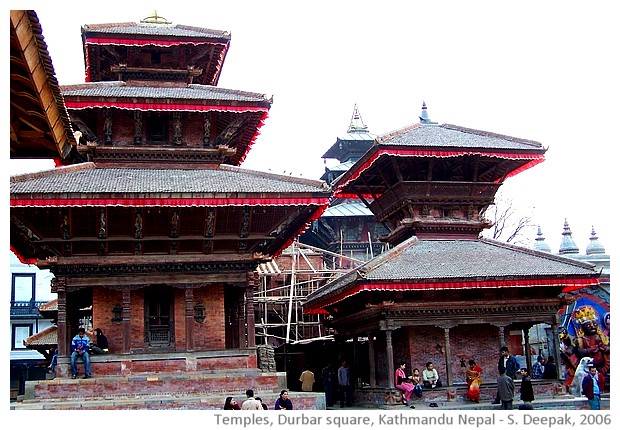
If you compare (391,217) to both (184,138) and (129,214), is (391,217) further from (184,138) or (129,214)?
(129,214)

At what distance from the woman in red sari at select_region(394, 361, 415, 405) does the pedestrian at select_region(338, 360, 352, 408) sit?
9.35 feet

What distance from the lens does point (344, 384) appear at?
2486 centimetres

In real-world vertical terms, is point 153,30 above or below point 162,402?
above

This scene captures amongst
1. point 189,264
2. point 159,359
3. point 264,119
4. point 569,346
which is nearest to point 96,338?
point 159,359

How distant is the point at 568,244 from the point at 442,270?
21210mm

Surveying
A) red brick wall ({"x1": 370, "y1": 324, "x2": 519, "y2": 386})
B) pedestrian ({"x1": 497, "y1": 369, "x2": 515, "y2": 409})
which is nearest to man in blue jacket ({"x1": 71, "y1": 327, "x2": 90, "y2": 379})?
red brick wall ({"x1": 370, "y1": 324, "x2": 519, "y2": 386})

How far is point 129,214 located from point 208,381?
16.0 feet

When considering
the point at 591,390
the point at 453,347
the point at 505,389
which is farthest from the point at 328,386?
the point at 591,390

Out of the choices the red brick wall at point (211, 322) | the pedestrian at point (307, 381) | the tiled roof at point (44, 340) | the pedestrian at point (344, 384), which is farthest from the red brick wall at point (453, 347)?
the tiled roof at point (44, 340)

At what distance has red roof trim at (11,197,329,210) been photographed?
18.5 metres

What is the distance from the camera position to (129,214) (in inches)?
777

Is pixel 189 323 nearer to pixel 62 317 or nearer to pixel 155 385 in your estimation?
pixel 155 385

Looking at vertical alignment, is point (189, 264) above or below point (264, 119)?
below

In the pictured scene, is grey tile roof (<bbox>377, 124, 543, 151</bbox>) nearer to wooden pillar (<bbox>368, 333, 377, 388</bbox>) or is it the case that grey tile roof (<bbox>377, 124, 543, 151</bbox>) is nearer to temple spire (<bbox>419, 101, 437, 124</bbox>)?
temple spire (<bbox>419, 101, 437, 124</bbox>)
